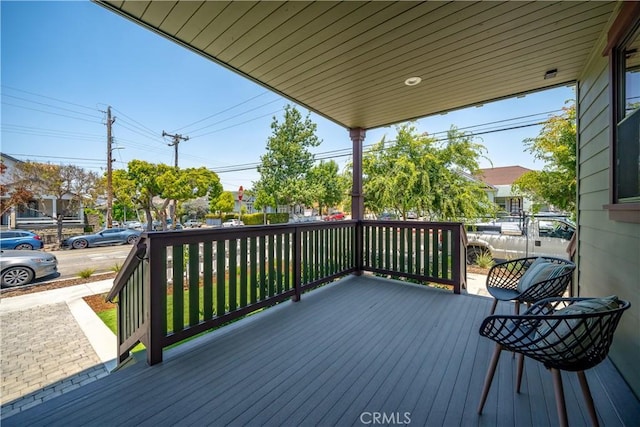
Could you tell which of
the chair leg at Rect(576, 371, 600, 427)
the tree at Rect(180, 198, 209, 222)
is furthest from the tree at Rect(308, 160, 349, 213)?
the chair leg at Rect(576, 371, 600, 427)

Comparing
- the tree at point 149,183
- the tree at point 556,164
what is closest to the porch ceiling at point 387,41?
the tree at point 556,164

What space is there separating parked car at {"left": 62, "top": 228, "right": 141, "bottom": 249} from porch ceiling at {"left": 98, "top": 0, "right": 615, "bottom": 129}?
10766 millimetres

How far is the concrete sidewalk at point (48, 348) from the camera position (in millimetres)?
2434

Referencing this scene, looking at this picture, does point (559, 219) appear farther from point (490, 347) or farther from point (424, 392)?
point (424, 392)

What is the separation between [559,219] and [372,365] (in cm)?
617

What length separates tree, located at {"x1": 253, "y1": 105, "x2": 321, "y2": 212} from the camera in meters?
15.4

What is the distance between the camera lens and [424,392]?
59.3 inches

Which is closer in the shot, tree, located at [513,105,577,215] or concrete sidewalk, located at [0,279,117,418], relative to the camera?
concrete sidewalk, located at [0,279,117,418]

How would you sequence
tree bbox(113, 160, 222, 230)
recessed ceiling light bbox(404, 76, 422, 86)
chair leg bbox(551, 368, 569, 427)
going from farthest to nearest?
1. tree bbox(113, 160, 222, 230)
2. recessed ceiling light bbox(404, 76, 422, 86)
3. chair leg bbox(551, 368, 569, 427)

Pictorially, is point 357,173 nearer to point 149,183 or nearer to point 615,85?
point 615,85

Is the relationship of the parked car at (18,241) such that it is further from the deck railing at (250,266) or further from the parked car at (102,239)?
the deck railing at (250,266)

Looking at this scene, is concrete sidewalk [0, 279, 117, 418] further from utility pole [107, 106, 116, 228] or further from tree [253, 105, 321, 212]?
tree [253, 105, 321, 212]

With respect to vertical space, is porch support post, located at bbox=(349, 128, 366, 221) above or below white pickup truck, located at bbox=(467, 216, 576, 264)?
above

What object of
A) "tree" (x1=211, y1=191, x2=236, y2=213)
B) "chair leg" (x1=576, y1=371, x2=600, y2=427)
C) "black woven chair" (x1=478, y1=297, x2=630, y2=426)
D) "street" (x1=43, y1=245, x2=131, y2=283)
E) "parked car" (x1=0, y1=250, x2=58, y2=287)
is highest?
"tree" (x1=211, y1=191, x2=236, y2=213)
